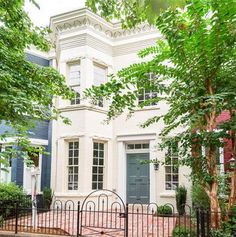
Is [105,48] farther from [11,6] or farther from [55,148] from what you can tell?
[11,6]

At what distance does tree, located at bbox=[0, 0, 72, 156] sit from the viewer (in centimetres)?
599

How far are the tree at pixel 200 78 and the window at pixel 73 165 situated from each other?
22.8 feet

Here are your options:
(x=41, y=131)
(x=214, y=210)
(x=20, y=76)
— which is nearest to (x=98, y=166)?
(x=41, y=131)

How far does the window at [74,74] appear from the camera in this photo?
13.7 meters

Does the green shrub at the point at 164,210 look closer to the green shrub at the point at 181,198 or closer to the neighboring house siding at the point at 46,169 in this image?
the green shrub at the point at 181,198

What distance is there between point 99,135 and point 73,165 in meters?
1.59

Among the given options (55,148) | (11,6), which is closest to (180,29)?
(11,6)

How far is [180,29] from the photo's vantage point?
521cm

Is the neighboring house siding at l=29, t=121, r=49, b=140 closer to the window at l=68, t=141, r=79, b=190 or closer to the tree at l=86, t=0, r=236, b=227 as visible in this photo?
the window at l=68, t=141, r=79, b=190

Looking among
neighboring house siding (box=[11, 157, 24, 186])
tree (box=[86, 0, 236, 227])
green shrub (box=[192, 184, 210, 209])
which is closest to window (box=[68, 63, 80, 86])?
neighboring house siding (box=[11, 157, 24, 186])

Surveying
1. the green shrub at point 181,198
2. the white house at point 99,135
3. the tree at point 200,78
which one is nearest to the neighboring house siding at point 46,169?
the white house at point 99,135

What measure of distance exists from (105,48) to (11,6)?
27.1 feet

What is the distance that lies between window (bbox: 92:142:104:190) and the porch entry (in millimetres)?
1170

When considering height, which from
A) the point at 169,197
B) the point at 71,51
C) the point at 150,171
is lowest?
the point at 169,197
